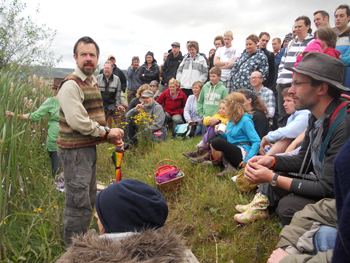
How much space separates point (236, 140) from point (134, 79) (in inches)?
226

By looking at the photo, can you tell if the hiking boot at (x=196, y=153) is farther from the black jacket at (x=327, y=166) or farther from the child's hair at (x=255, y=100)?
the black jacket at (x=327, y=166)

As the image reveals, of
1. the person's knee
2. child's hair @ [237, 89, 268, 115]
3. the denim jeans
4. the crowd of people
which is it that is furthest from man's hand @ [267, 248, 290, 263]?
child's hair @ [237, 89, 268, 115]

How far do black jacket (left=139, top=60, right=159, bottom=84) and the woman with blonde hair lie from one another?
15.2 feet

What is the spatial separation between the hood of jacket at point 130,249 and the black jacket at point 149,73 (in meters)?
7.42

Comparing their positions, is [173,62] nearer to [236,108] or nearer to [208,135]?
[208,135]

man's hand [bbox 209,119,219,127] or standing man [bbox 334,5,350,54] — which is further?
man's hand [bbox 209,119,219,127]

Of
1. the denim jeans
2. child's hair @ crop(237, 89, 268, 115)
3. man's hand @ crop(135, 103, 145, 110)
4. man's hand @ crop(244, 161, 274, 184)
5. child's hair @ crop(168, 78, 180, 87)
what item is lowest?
the denim jeans

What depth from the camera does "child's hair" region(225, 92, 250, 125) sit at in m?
3.95

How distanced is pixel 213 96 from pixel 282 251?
4.42m

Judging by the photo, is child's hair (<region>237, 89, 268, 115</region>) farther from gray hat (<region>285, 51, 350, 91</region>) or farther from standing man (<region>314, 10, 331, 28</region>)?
gray hat (<region>285, 51, 350, 91</region>)

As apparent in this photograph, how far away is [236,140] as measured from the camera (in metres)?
4.00

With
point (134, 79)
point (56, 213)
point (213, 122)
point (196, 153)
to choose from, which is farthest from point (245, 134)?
point (134, 79)

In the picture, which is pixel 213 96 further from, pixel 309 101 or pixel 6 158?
pixel 6 158

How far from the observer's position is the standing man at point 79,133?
238 centimetres
